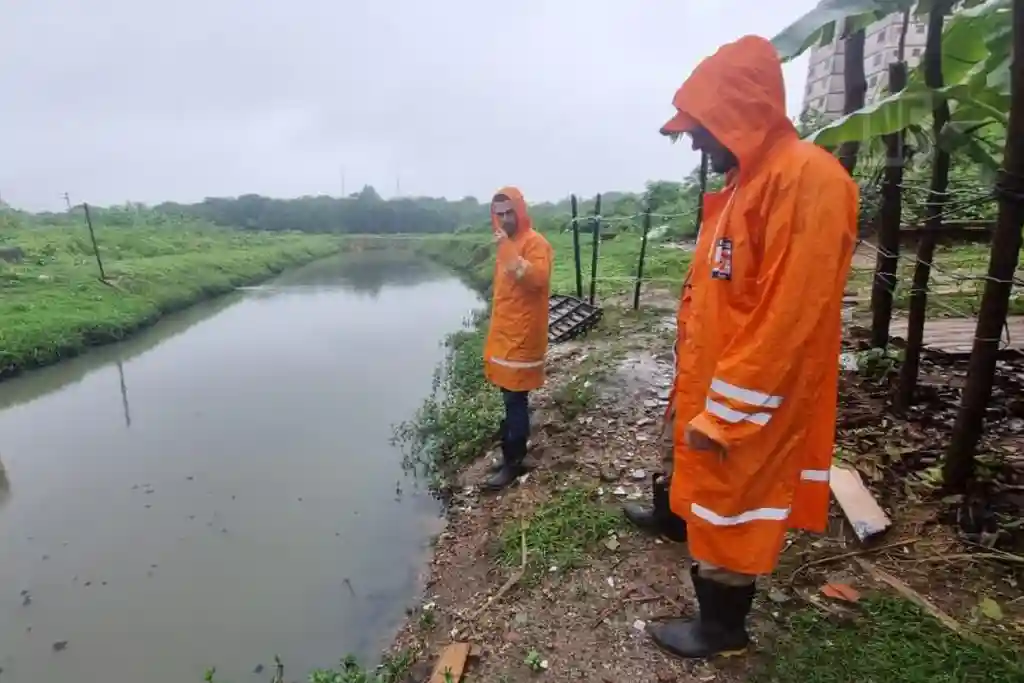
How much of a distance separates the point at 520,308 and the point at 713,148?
1.86 m

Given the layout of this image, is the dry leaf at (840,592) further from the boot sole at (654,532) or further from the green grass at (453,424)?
the green grass at (453,424)

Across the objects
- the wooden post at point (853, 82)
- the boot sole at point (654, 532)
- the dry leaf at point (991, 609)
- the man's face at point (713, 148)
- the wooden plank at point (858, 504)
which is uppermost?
the wooden post at point (853, 82)

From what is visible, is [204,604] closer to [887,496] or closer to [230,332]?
[887,496]

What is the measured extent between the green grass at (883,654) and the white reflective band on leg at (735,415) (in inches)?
42.1

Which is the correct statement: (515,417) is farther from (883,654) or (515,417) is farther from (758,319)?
(758,319)

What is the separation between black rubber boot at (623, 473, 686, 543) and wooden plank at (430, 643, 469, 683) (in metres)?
1.04

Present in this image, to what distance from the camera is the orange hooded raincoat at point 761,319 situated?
157 cm

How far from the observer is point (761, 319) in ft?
5.35

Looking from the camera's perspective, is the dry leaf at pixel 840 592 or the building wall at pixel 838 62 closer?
the dry leaf at pixel 840 592

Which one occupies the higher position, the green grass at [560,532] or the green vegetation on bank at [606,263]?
the green vegetation on bank at [606,263]

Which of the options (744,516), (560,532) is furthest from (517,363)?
(744,516)

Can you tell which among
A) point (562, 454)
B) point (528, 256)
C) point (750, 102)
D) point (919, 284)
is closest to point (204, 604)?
point (562, 454)

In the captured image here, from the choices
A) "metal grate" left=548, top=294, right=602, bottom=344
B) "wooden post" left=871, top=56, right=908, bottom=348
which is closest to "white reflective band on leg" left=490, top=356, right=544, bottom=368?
"wooden post" left=871, top=56, right=908, bottom=348

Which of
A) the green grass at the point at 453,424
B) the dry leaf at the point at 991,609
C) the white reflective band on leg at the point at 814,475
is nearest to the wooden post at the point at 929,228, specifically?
the dry leaf at the point at 991,609
